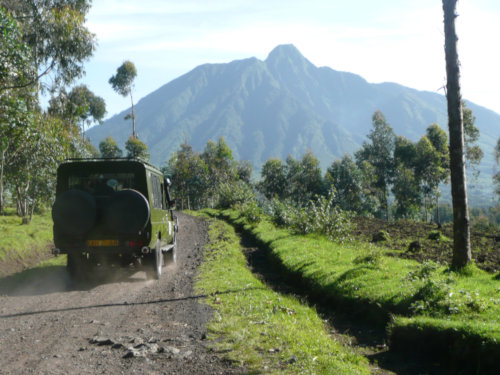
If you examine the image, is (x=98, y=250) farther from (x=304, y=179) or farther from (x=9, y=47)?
(x=304, y=179)

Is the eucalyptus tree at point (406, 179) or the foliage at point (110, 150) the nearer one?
the eucalyptus tree at point (406, 179)

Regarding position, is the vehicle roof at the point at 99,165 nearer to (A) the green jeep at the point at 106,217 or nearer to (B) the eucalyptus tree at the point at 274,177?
(A) the green jeep at the point at 106,217

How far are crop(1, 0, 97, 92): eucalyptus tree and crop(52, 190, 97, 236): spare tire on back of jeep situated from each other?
13681 millimetres

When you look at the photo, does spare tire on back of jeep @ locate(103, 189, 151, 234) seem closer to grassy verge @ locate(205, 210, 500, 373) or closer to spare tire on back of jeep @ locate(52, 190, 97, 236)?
spare tire on back of jeep @ locate(52, 190, 97, 236)

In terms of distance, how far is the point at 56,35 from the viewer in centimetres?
2178

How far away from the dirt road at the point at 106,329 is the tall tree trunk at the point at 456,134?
653 cm

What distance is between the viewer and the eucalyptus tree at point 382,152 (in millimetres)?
63656

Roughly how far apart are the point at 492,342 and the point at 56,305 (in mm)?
8136

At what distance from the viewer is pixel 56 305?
27.9 ft

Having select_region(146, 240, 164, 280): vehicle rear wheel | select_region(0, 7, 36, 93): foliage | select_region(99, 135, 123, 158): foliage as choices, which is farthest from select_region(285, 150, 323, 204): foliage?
select_region(0, 7, 36, 93): foliage

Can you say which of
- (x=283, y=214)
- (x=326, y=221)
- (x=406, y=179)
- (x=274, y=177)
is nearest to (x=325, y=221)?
(x=326, y=221)

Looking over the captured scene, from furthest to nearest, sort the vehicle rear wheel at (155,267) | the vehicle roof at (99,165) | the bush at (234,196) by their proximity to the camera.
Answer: the bush at (234,196) < the vehicle rear wheel at (155,267) < the vehicle roof at (99,165)

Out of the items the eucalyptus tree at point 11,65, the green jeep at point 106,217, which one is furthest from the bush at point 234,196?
the green jeep at point 106,217

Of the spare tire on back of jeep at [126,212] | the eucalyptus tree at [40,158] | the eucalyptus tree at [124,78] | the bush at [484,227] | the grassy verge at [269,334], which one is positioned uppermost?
the eucalyptus tree at [124,78]
